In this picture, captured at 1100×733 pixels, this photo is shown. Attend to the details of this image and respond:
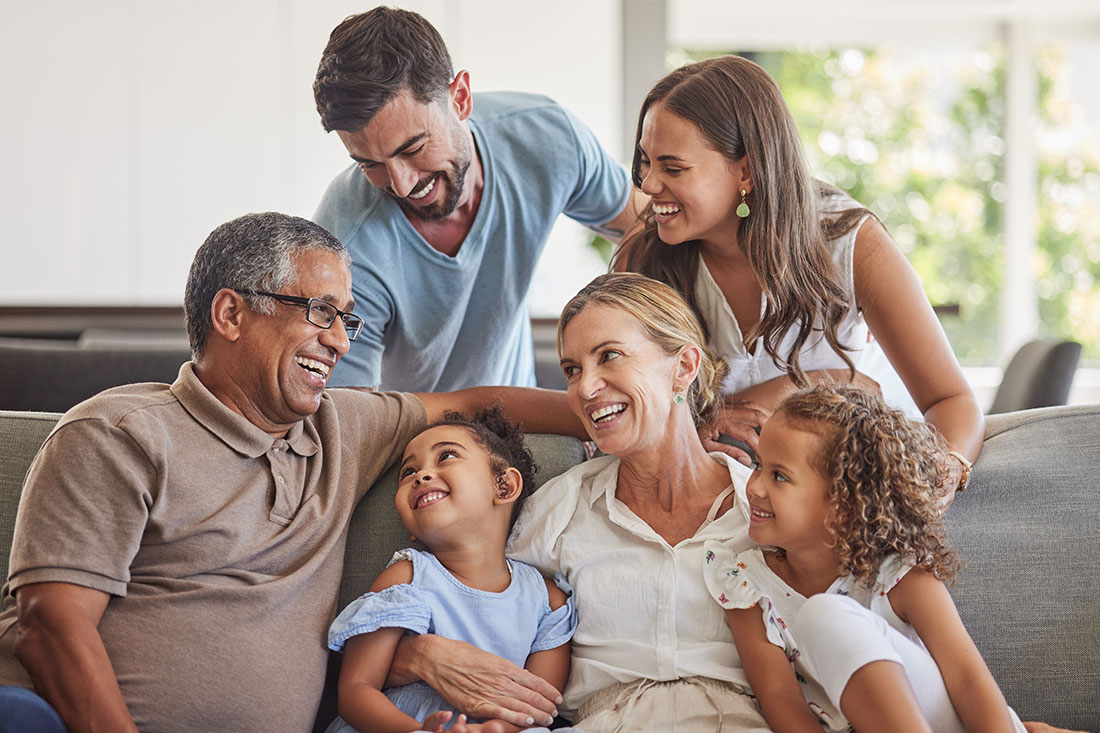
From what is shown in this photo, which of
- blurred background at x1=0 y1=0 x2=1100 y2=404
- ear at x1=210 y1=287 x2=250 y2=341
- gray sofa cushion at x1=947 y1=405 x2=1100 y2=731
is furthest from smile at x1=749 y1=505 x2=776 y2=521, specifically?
blurred background at x1=0 y1=0 x2=1100 y2=404

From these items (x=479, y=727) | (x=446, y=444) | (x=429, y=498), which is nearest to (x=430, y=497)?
(x=429, y=498)

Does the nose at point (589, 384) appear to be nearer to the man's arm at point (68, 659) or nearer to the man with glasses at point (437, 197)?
the man with glasses at point (437, 197)

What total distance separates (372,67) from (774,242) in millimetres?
822

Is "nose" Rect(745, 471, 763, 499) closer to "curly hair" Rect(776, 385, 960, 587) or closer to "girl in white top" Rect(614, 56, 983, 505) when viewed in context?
"curly hair" Rect(776, 385, 960, 587)

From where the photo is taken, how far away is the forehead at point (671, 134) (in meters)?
1.87

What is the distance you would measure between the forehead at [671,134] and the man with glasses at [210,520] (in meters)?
0.64

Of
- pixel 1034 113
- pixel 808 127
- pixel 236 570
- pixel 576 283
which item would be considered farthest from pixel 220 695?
pixel 1034 113

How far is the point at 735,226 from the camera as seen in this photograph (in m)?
1.96

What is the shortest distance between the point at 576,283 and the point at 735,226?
3.28 metres

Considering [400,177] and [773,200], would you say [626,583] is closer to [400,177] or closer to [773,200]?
[773,200]

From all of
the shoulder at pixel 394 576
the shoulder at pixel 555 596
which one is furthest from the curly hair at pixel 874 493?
the shoulder at pixel 394 576

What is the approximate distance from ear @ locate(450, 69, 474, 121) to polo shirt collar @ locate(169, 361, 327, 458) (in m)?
0.82

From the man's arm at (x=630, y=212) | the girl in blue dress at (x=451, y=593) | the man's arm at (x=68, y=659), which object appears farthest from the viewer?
the man's arm at (x=630, y=212)

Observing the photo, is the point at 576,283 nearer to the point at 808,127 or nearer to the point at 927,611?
the point at 808,127
